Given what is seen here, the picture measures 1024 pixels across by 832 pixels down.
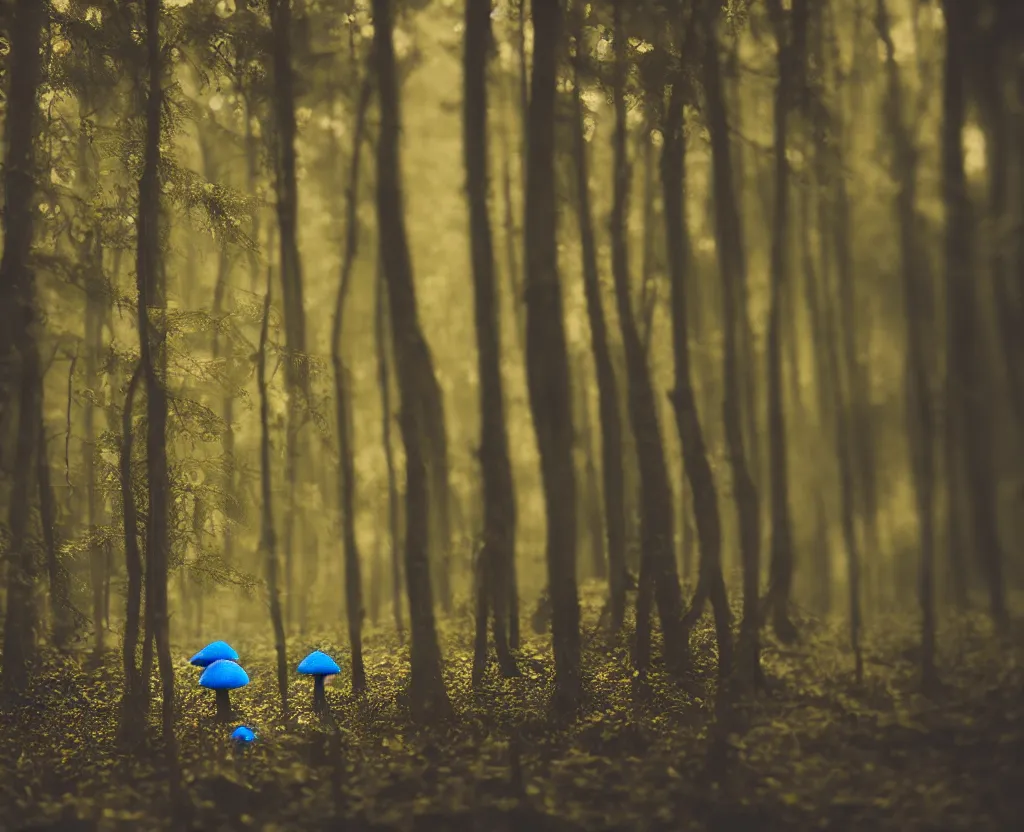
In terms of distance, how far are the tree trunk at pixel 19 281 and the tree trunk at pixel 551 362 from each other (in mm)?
6568

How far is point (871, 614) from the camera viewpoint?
66.6ft

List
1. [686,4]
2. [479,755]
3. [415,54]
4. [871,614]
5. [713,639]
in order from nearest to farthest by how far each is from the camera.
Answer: [479,755]
[686,4]
[713,639]
[415,54]
[871,614]

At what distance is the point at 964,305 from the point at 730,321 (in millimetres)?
3483

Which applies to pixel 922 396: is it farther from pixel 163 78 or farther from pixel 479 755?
pixel 163 78

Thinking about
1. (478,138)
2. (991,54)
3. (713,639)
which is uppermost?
(991,54)

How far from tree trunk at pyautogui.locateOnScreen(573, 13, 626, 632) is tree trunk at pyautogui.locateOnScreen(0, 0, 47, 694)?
7268mm

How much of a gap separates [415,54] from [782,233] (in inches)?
290

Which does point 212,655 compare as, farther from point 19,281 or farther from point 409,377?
point 19,281

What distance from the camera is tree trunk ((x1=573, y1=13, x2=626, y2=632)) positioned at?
13.6 meters

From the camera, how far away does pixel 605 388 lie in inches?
564

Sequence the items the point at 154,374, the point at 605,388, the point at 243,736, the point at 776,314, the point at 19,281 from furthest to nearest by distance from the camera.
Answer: the point at 776,314 → the point at 605,388 → the point at 19,281 → the point at 243,736 → the point at 154,374

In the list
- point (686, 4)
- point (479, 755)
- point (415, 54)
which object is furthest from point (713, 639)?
point (415, 54)

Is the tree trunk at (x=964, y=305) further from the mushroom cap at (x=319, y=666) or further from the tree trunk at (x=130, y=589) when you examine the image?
the tree trunk at (x=130, y=589)

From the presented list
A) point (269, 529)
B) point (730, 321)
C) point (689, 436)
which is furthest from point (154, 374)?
point (730, 321)
